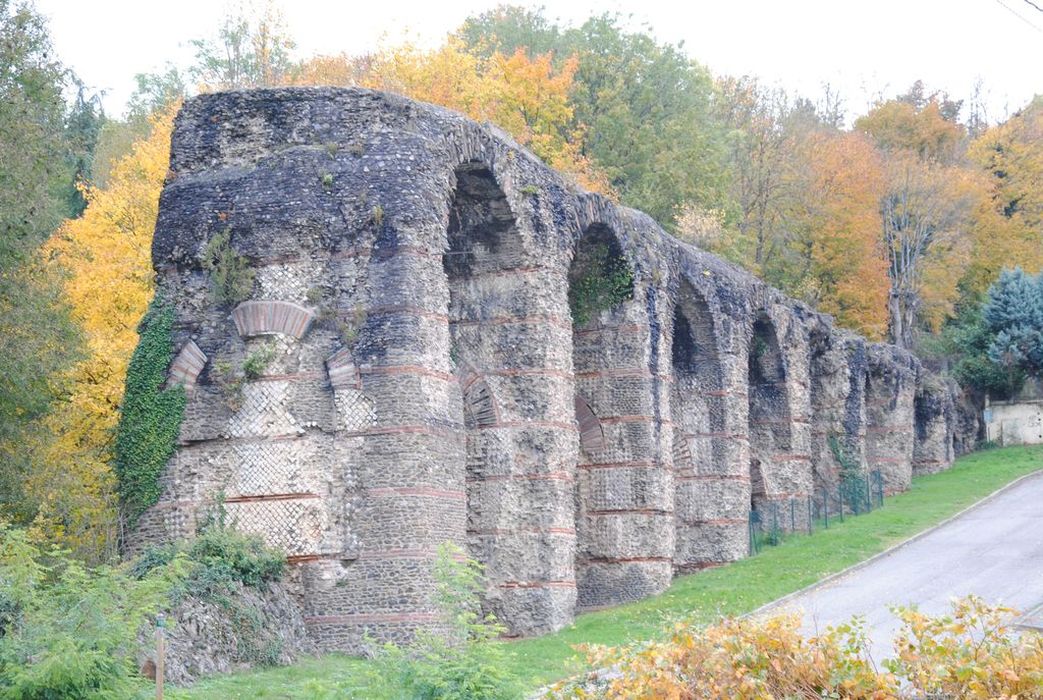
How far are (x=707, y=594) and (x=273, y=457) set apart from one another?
27.4 ft

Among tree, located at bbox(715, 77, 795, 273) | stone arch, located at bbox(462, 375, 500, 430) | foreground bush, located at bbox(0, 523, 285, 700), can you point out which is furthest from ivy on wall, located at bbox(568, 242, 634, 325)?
tree, located at bbox(715, 77, 795, 273)

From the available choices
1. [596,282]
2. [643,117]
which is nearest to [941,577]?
[596,282]

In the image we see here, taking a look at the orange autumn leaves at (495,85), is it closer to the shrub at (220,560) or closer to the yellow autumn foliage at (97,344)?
the yellow autumn foliage at (97,344)

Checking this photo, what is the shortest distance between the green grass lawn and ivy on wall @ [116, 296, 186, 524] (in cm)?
313

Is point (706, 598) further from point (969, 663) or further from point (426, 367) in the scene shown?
point (969, 663)

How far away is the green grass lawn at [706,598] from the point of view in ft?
45.1

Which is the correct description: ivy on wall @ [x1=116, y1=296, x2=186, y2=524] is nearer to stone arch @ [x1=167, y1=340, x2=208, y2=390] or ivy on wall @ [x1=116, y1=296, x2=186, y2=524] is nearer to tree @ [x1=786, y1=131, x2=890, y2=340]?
stone arch @ [x1=167, y1=340, x2=208, y2=390]

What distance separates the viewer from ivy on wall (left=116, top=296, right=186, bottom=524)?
1761cm

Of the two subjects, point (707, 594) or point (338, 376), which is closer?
point (338, 376)

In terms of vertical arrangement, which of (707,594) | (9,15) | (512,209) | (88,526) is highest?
(9,15)

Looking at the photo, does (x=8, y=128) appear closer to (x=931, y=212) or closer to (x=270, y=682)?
(x=270, y=682)

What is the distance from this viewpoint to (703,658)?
9.91 metres

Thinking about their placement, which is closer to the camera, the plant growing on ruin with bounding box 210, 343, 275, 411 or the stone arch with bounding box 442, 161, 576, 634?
the plant growing on ruin with bounding box 210, 343, 275, 411

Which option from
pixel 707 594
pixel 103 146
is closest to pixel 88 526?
pixel 707 594
